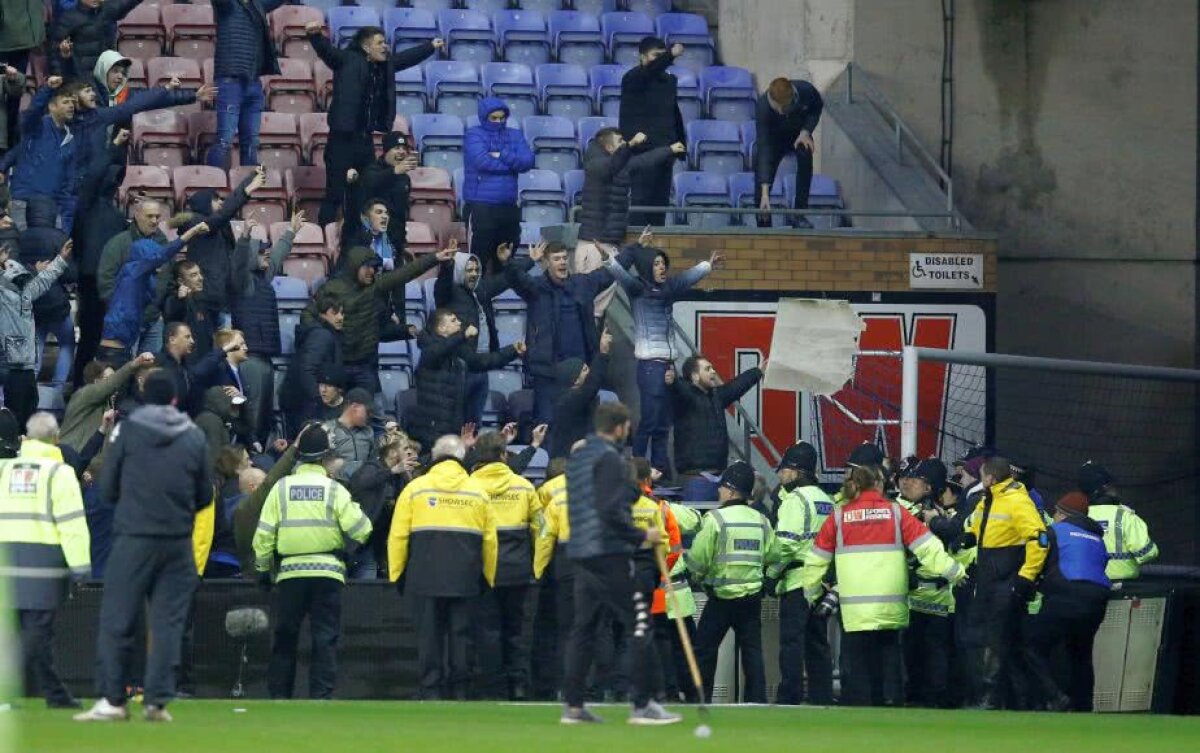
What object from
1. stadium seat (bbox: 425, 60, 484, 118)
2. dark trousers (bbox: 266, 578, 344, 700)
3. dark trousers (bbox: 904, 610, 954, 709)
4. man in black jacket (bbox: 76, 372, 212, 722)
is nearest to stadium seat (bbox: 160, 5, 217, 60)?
stadium seat (bbox: 425, 60, 484, 118)

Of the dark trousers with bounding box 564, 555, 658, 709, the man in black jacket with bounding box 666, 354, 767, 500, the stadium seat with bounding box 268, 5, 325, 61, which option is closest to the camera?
the dark trousers with bounding box 564, 555, 658, 709

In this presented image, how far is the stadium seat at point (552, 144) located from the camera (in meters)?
25.2

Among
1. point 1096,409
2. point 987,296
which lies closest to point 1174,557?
point 1096,409

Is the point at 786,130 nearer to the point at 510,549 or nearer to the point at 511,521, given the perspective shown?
the point at 511,521

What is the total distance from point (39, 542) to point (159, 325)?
5.65 meters

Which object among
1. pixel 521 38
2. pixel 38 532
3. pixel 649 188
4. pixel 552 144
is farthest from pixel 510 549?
pixel 521 38

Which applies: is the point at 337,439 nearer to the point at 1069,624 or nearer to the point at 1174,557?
the point at 1069,624

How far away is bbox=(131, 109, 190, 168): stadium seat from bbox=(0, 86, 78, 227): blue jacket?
Answer: 3013mm

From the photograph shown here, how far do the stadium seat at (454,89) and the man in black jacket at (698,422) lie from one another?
5925 millimetres

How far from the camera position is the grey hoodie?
13.6 meters

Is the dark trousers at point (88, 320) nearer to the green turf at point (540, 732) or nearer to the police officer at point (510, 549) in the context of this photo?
the police officer at point (510, 549)

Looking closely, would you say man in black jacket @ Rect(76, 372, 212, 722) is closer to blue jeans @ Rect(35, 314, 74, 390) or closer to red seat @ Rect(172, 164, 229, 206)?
blue jeans @ Rect(35, 314, 74, 390)

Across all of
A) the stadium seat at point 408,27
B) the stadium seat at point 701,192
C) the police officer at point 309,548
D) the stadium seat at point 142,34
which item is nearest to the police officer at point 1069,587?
the police officer at point 309,548

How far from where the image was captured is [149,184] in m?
23.2
